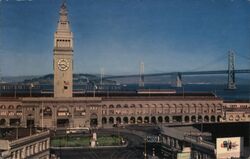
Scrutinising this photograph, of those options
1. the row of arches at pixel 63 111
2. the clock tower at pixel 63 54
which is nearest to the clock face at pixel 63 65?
the clock tower at pixel 63 54

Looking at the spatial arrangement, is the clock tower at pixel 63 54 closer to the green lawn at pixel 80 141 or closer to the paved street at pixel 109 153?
the green lawn at pixel 80 141

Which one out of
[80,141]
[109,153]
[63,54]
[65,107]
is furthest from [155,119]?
[109,153]

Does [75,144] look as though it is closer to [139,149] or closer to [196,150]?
[139,149]

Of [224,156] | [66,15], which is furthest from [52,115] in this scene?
[224,156]

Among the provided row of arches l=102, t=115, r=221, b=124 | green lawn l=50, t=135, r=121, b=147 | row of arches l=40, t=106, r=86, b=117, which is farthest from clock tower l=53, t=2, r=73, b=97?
green lawn l=50, t=135, r=121, b=147

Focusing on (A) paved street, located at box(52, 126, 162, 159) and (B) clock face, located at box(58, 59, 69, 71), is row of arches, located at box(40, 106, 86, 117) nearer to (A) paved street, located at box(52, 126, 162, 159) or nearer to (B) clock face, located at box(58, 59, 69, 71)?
(B) clock face, located at box(58, 59, 69, 71)

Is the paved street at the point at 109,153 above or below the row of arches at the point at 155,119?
below
